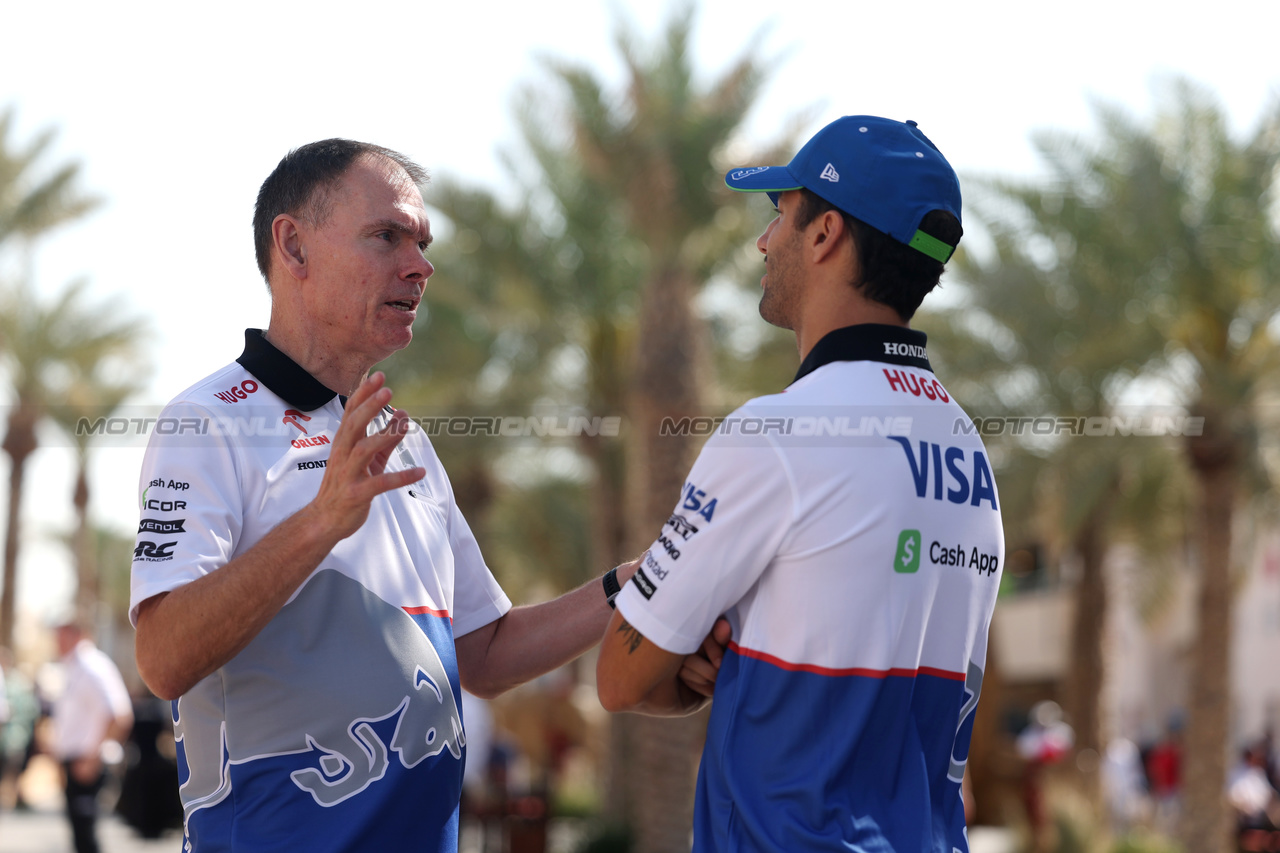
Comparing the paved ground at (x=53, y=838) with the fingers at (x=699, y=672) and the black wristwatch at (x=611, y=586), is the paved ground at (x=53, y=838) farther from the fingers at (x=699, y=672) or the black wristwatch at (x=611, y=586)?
the fingers at (x=699, y=672)

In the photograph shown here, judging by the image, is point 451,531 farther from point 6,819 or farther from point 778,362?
point 6,819

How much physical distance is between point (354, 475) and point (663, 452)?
38.9ft

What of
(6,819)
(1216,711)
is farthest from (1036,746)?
(6,819)

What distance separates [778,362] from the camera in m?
17.1

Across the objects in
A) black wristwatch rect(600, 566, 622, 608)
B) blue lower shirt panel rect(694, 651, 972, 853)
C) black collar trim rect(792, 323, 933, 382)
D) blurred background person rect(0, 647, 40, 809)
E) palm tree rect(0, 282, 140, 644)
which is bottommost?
blurred background person rect(0, 647, 40, 809)

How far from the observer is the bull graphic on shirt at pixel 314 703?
247 centimetres

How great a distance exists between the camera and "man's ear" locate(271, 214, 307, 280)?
2.77 m

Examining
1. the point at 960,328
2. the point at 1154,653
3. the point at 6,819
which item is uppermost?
the point at 960,328

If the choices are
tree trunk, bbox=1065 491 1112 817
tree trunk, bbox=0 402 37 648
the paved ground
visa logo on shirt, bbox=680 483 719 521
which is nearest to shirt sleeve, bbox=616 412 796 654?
visa logo on shirt, bbox=680 483 719 521

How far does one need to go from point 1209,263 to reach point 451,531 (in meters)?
13.1

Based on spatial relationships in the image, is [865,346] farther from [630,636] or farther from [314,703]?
[314,703]

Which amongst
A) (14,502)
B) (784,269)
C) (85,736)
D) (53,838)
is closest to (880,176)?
(784,269)

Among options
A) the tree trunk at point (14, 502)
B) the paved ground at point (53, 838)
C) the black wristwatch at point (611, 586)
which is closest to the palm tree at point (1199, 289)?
the paved ground at point (53, 838)

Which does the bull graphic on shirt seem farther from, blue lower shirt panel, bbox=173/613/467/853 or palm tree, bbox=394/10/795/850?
palm tree, bbox=394/10/795/850
